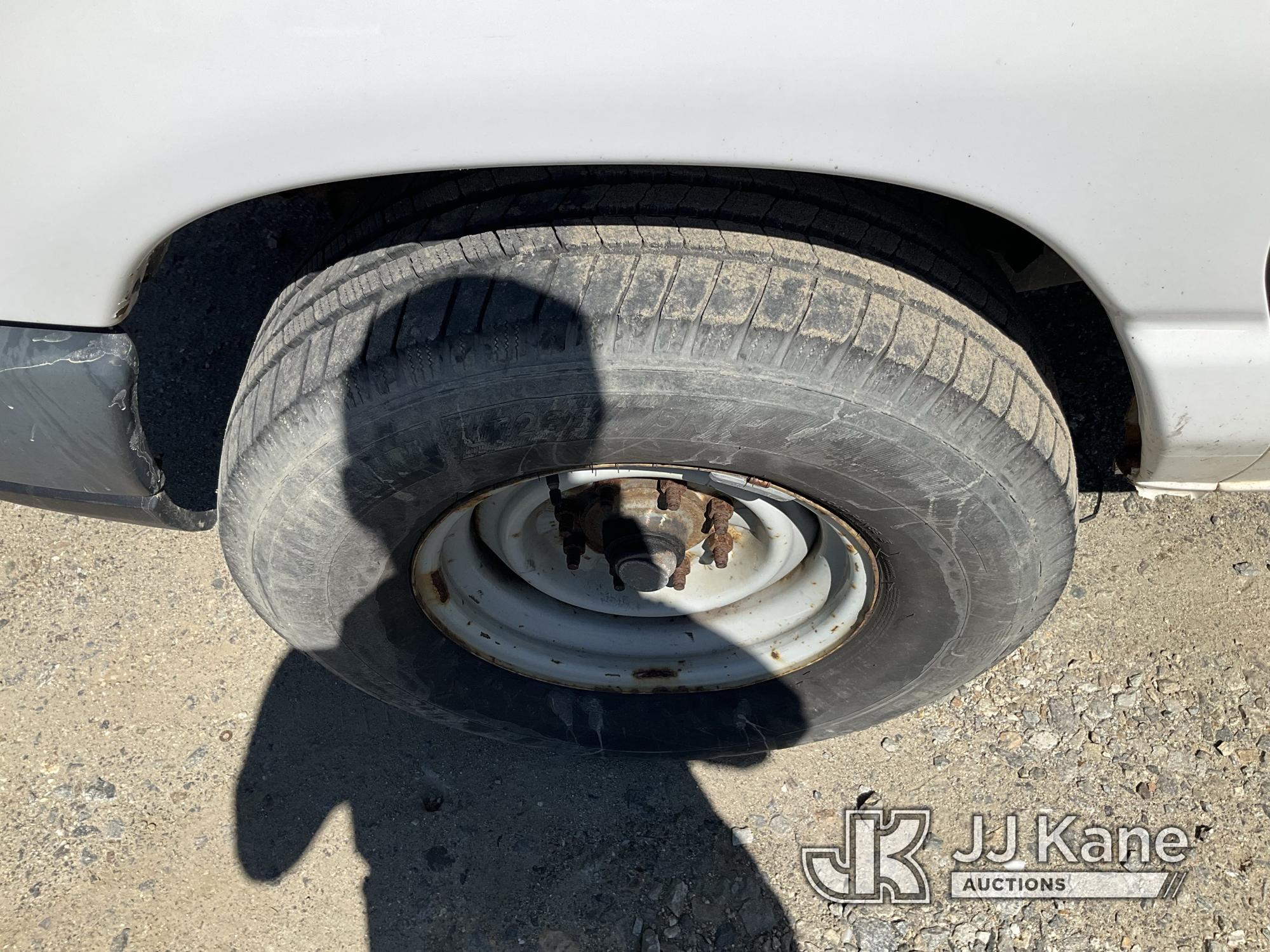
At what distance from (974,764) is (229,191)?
1.93 m

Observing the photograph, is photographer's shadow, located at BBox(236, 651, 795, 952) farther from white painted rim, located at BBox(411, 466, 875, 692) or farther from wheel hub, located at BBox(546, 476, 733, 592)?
wheel hub, located at BBox(546, 476, 733, 592)

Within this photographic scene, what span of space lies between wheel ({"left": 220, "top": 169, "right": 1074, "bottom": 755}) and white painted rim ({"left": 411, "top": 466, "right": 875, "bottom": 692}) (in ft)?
0.06

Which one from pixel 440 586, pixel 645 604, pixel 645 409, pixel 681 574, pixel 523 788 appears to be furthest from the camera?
pixel 523 788

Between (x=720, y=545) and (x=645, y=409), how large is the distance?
24.4 inches

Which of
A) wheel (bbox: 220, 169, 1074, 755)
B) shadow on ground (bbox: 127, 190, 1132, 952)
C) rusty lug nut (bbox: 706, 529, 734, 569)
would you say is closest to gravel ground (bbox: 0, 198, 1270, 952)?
shadow on ground (bbox: 127, 190, 1132, 952)

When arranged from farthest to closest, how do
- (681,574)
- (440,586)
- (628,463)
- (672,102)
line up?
(681,574), (440,586), (628,463), (672,102)

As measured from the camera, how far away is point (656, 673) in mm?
1929

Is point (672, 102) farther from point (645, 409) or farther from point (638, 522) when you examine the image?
point (638, 522)

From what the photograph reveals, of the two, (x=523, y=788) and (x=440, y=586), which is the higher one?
(x=440, y=586)

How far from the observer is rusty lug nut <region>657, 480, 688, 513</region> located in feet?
5.72

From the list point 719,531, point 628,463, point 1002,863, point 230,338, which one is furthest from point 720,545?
point 230,338

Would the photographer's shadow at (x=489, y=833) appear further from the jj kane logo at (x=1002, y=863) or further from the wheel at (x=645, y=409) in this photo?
the wheel at (x=645, y=409)

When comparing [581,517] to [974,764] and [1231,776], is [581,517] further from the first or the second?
[1231,776]

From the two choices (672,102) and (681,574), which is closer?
(672,102)
